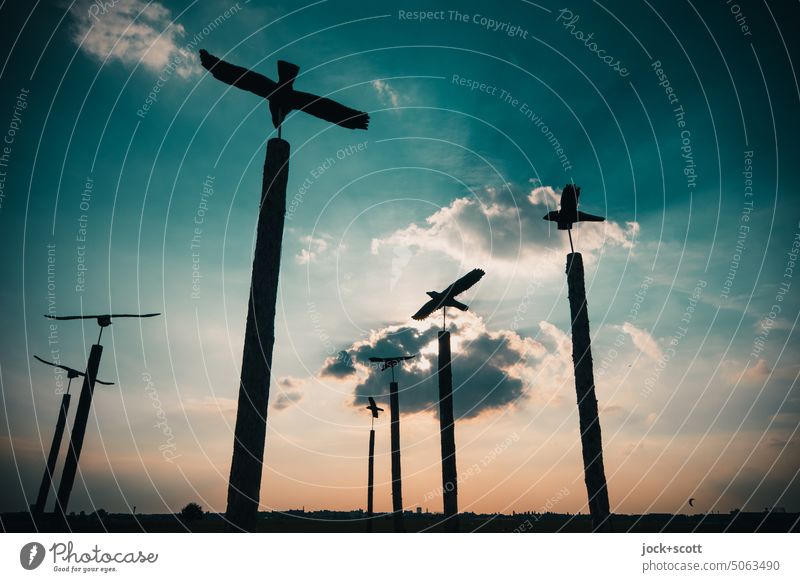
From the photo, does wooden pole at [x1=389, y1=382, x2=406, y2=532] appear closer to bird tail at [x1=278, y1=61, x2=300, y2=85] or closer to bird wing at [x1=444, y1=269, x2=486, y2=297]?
bird wing at [x1=444, y1=269, x2=486, y2=297]

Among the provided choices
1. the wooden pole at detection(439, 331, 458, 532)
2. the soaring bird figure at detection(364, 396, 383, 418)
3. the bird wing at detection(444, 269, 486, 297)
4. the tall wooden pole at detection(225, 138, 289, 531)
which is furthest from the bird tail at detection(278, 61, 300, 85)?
the soaring bird figure at detection(364, 396, 383, 418)

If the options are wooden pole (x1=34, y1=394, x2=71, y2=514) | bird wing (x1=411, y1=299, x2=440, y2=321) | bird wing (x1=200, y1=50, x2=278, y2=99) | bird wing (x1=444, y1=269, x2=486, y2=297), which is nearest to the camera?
bird wing (x1=200, y1=50, x2=278, y2=99)

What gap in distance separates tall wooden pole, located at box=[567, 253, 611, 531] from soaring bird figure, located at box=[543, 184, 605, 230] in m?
1.98

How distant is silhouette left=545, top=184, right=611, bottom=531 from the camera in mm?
A: 9680

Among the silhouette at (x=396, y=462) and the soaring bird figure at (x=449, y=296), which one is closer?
the soaring bird figure at (x=449, y=296)

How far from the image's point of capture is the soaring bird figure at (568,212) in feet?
40.3

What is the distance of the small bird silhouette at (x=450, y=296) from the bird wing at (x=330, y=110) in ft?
31.6

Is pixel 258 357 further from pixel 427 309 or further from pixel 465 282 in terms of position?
pixel 427 309

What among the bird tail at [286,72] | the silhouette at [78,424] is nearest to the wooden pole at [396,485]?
the silhouette at [78,424]

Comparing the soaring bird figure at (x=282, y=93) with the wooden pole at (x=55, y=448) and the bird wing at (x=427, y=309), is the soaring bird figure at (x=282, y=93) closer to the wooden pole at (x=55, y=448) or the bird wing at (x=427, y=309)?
the bird wing at (x=427, y=309)

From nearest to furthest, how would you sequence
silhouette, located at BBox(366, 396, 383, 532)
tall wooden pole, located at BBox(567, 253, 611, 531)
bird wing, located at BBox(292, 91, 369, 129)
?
1. bird wing, located at BBox(292, 91, 369, 129)
2. tall wooden pole, located at BBox(567, 253, 611, 531)
3. silhouette, located at BBox(366, 396, 383, 532)

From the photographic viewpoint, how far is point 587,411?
996cm
